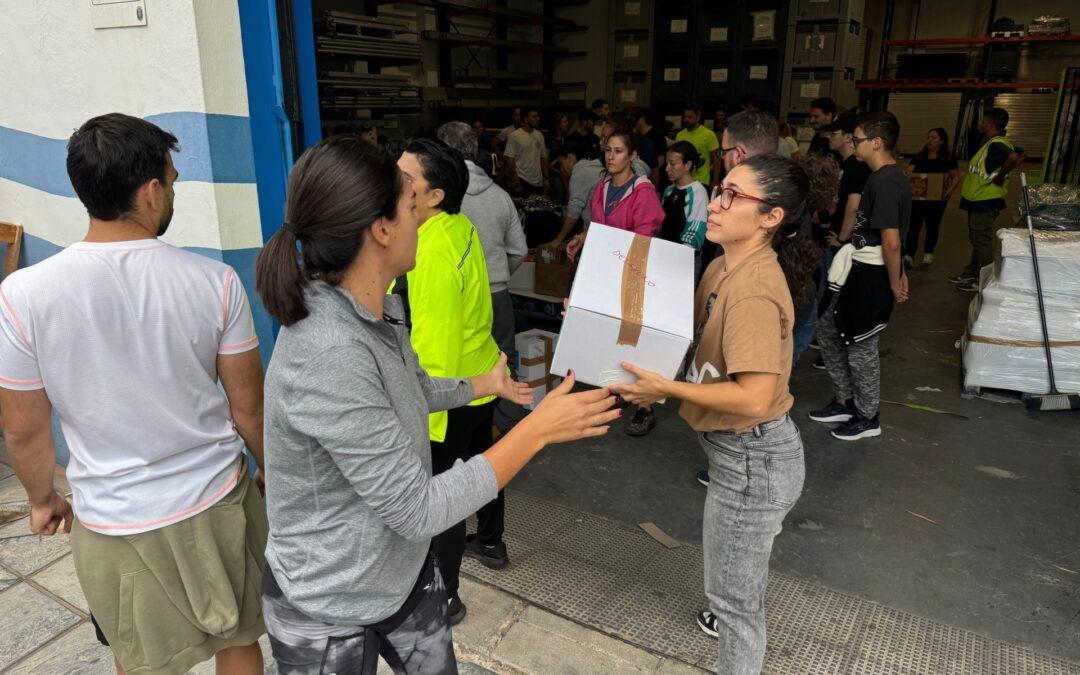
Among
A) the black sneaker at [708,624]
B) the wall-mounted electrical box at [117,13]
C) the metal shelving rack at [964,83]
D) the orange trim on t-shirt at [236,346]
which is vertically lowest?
the black sneaker at [708,624]

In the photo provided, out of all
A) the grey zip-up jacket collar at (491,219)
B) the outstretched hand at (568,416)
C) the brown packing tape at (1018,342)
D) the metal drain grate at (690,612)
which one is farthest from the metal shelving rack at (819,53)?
the outstretched hand at (568,416)

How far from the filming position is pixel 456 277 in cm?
210

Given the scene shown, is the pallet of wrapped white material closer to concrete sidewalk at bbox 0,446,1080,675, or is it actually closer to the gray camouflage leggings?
concrete sidewalk at bbox 0,446,1080,675

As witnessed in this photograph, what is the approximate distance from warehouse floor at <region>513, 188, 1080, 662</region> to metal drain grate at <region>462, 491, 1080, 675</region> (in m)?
0.10

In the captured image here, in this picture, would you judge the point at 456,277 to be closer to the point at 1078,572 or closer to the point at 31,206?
the point at 31,206

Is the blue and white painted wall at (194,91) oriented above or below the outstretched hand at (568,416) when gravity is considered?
above

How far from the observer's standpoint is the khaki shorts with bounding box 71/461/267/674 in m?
1.49

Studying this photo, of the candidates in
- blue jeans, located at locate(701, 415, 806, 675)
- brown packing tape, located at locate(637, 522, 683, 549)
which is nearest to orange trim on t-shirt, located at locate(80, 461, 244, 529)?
blue jeans, located at locate(701, 415, 806, 675)

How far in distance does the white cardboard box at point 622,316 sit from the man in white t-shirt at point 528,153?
727 centimetres

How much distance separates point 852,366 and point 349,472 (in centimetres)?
348

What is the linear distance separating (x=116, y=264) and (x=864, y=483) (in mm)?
3293

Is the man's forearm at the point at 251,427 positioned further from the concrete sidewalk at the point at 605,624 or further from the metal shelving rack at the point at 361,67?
the metal shelving rack at the point at 361,67

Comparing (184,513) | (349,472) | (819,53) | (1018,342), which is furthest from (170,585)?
(819,53)

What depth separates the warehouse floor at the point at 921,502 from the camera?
262 cm
